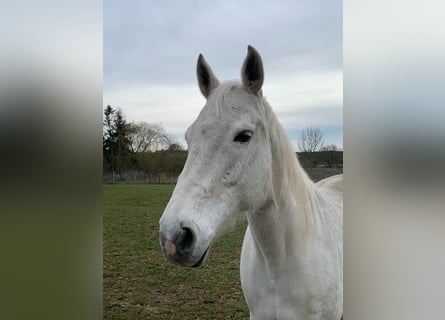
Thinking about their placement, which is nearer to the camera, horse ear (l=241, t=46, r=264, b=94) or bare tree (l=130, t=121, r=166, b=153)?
horse ear (l=241, t=46, r=264, b=94)

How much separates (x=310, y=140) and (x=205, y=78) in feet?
1.37

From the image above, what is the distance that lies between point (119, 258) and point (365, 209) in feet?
4.10

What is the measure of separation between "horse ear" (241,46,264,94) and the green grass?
0.54 m

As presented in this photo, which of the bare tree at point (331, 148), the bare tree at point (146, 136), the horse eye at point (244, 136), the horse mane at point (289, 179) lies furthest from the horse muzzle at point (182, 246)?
the bare tree at point (146, 136)

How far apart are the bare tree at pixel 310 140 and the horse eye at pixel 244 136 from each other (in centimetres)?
27

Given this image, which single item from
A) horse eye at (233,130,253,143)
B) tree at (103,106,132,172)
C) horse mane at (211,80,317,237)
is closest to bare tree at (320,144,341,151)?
horse mane at (211,80,317,237)

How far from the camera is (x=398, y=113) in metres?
0.53

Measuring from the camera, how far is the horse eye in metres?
0.83

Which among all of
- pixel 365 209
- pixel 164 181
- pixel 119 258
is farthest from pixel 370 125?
pixel 119 258

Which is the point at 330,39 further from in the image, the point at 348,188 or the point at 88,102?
the point at 88,102

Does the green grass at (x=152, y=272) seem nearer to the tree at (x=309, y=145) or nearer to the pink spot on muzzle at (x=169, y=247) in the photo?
the tree at (x=309, y=145)

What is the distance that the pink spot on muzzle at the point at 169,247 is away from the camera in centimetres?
68

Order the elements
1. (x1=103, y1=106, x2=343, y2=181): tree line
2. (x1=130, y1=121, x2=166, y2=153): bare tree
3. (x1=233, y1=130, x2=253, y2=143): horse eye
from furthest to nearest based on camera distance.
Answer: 1. (x1=130, y1=121, x2=166, y2=153): bare tree
2. (x1=103, y1=106, x2=343, y2=181): tree line
3. (x1=233, y1=130, x2=253, y2=143): horse eye

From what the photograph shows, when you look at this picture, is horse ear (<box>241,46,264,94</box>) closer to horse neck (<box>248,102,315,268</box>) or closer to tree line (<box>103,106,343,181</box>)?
horse neck (<box>248,102,315,268</box>)
